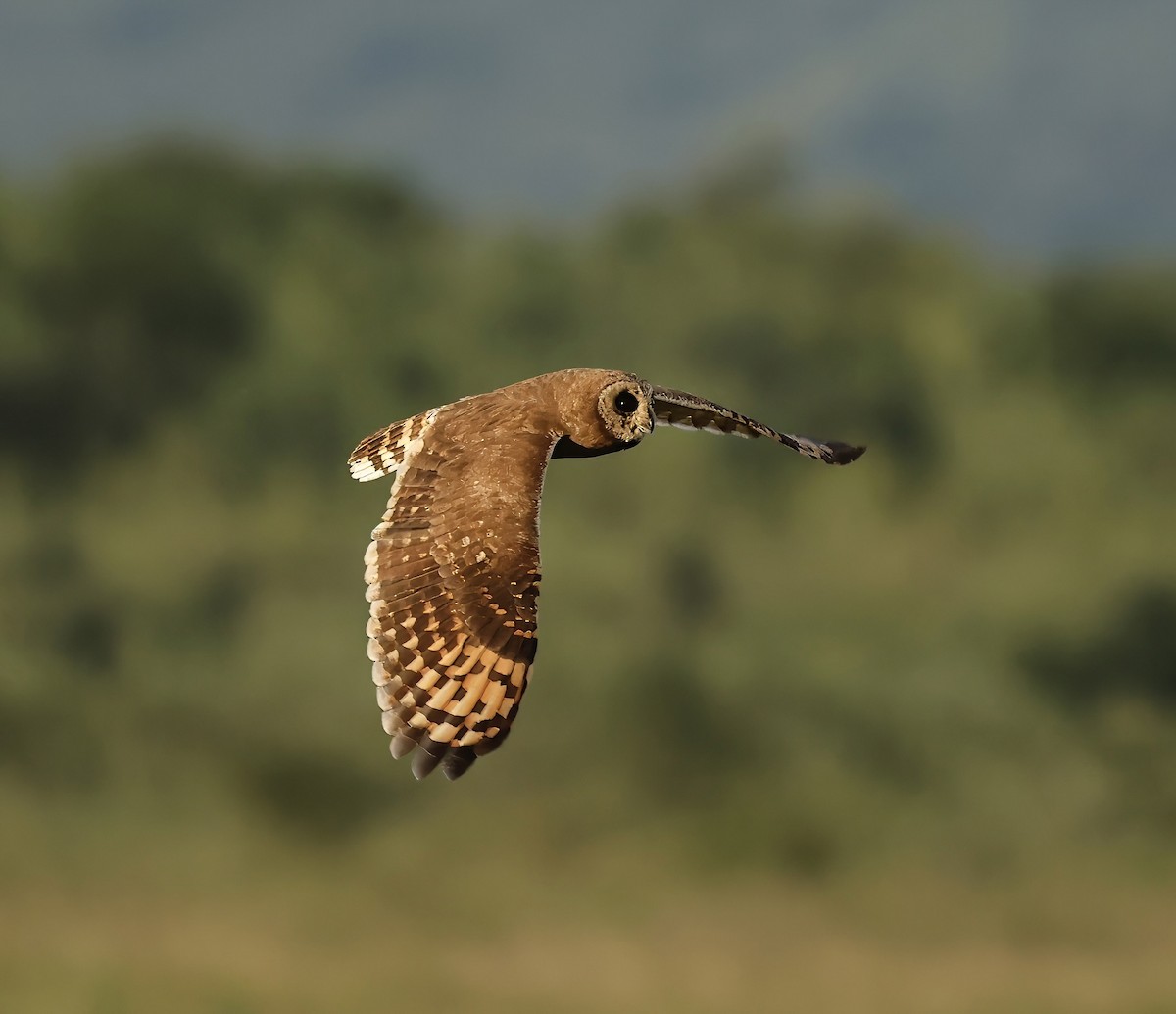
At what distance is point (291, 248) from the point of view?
32.7 metres

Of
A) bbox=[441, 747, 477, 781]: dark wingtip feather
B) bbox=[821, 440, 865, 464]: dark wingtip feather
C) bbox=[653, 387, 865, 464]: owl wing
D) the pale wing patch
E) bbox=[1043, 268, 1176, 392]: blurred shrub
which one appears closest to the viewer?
bbox=[441, 747, 477, 781]: dark wingtip feather

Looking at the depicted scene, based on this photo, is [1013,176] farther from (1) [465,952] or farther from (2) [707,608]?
(1) [465,952]

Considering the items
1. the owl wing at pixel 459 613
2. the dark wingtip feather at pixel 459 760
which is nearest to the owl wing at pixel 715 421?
the owl wing at pixel 459 613

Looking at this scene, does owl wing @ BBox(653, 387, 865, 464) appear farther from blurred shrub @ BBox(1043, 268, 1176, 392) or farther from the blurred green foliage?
blurred shrub @ BBox(1043, 268, 1176, 392)

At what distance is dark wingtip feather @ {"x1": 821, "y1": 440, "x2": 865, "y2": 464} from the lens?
7922mm

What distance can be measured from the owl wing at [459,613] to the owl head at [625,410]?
17.3 inches

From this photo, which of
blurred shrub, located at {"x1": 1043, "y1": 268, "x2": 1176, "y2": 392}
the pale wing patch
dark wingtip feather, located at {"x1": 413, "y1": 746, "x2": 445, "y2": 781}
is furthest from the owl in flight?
blurred shrub, located at {"x1": 1043, "y1": 268, "x2": 1176, "y2": 392}

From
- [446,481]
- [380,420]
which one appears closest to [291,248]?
[380,420]

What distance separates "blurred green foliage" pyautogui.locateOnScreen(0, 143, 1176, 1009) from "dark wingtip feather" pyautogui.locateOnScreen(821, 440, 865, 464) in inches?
528

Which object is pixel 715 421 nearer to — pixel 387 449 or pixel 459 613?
pixel 387 449

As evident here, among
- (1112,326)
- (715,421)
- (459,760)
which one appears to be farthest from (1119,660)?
(459,760)

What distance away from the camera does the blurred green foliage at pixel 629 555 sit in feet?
74.3

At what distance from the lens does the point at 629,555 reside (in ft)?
Result: 83.1

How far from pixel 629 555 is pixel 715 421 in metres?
17.7
